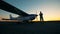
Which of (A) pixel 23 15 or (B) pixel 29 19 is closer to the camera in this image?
(B) pixel 29 19

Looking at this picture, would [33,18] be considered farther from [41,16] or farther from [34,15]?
[41,16]

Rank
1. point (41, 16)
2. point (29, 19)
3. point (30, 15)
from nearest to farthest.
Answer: point (41, 16) → point (29, 19) → point (30, 15)

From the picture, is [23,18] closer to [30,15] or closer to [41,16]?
[30,15]

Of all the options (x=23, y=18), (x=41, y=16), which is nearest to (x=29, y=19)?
(x=23, y=18)

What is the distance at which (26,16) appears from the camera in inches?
1393

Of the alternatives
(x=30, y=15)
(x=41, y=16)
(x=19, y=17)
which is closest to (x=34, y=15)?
(x=30, y=15)

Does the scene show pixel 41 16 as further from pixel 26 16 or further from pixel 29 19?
pixel 26 16

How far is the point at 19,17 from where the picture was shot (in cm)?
3625

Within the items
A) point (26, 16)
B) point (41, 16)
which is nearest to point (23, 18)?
point (26, 16)

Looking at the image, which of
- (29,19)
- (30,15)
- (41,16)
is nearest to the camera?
(41,16)

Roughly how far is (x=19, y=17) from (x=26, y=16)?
2001 millimetres

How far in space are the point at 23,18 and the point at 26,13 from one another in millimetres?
2951

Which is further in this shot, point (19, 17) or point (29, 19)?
point (19, 17)

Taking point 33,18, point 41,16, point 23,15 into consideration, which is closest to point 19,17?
point 23,15
